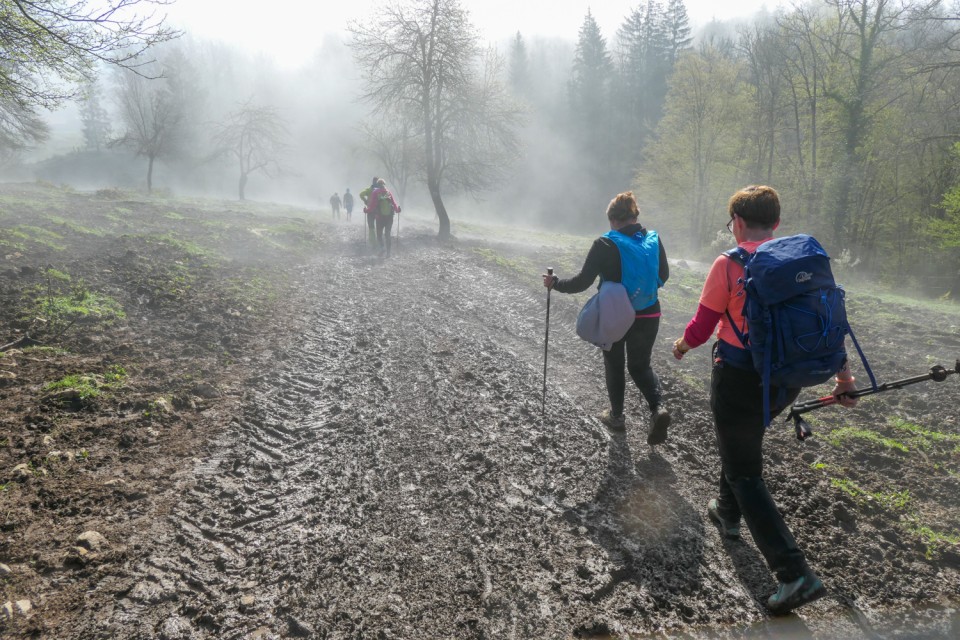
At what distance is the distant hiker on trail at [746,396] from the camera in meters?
2.52

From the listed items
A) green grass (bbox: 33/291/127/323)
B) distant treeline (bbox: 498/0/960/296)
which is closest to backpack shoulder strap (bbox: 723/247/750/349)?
green grass (bbox: 33/291/127/323)

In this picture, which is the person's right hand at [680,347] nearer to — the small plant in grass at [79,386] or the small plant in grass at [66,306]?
the small plant in grass at [79,386]

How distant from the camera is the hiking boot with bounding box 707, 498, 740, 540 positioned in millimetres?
3053

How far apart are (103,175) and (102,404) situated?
82926 mm

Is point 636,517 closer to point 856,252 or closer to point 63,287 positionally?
point 63,287

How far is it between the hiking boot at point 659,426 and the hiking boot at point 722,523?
30.7 inches

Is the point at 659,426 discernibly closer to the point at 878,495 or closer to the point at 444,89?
the point at 878,495

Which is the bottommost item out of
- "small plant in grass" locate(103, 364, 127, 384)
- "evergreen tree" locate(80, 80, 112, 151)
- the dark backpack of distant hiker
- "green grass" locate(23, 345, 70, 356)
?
"small plant in grass" locate(103, 364, 127, 384)

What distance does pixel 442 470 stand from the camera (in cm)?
374

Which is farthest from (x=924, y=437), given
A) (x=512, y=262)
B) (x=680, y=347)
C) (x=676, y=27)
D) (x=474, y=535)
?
(x=676, y=27)

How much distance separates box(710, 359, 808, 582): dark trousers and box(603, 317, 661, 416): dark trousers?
4.24 ft

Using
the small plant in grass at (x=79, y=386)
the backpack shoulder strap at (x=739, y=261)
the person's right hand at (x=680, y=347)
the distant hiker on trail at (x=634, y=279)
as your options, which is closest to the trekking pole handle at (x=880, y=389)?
the backpack shoulder strap at (x=739, y=261)

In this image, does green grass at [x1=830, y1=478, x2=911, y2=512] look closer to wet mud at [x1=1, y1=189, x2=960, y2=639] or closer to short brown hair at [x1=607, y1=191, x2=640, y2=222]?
wet mud at [x1=1, y1=189, x2=960, y2=639]

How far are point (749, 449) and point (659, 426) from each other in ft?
4.32
